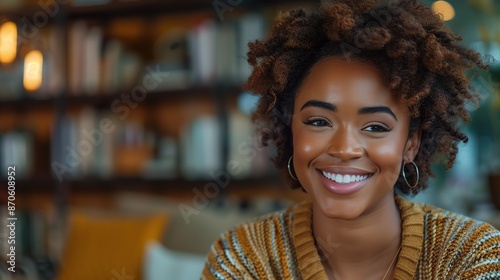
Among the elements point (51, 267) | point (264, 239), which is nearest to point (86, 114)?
point (51, 267)

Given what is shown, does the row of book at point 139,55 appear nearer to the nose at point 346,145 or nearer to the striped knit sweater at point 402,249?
the striped knit sweater at point 402,249

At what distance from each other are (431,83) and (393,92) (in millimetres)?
73

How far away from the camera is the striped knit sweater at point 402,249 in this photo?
3.57 ft

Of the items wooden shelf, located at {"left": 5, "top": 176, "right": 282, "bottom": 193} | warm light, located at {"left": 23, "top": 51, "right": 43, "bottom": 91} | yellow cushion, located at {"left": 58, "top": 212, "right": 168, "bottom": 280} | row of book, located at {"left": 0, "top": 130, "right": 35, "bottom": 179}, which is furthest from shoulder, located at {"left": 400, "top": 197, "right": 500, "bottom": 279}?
row of book, located at {"left": 0, "top": 130, "right": 35, "bottom": 179}

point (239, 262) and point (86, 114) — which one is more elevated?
point (86, 114)

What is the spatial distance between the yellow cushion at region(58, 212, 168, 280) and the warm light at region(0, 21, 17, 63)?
101 cm

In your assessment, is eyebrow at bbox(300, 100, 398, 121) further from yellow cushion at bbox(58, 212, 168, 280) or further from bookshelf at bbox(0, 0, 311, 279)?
bookshelf at bbox(0, 0, 311, 279)

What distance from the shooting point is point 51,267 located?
2.61 meters

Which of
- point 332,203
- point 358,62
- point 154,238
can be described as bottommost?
point 154,238

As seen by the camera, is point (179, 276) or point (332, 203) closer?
point (332, 203)

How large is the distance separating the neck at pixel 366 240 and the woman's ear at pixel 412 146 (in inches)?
3.2

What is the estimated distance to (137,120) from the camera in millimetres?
3205

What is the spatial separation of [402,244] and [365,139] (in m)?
0.22

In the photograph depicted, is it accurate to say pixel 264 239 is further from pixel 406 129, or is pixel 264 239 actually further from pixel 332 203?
pixel 406 129
